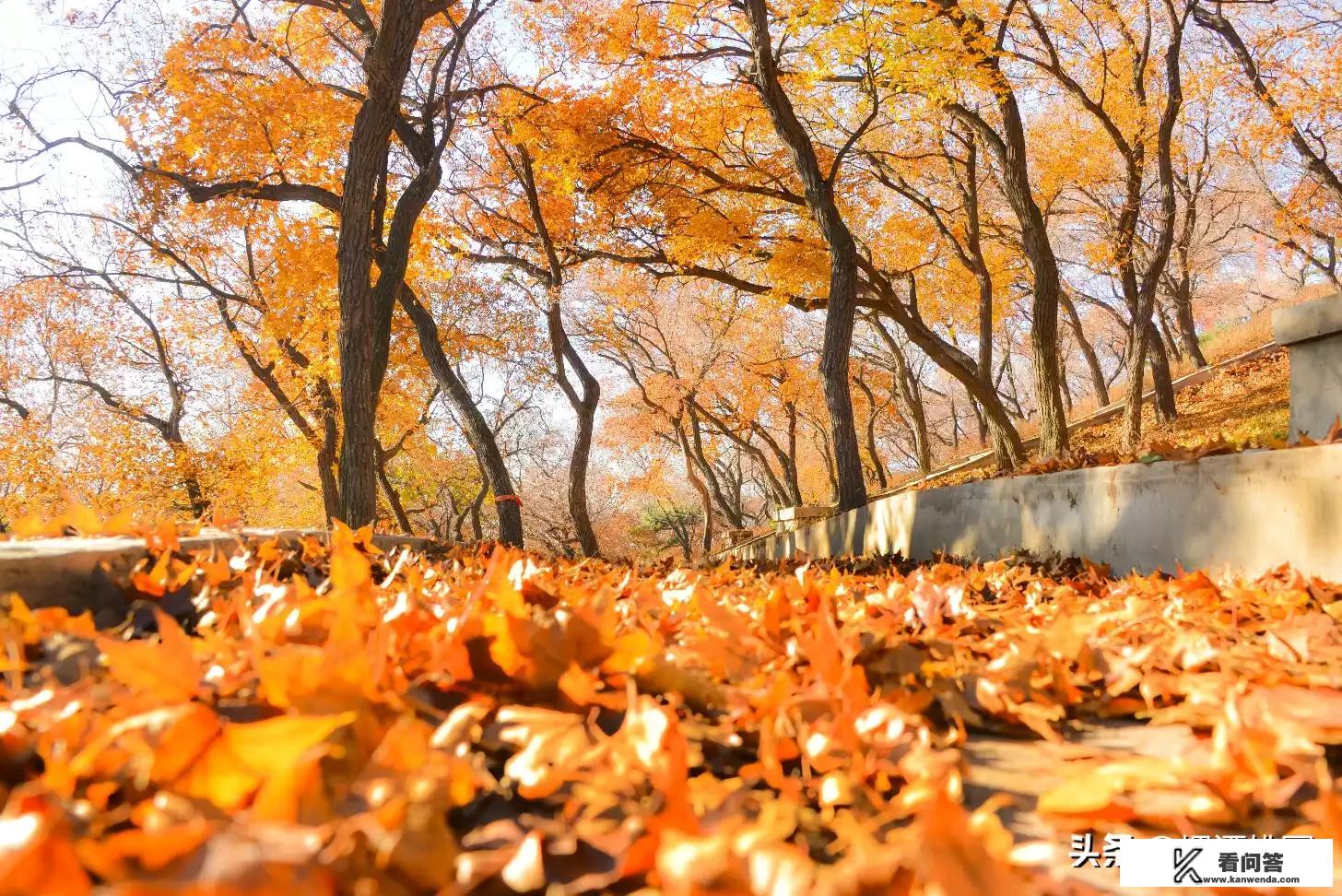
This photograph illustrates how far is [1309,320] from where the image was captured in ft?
17.1

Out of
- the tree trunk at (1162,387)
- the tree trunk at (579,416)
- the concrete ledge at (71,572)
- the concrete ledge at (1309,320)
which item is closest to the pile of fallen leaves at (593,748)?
the concrete ledge at (71,572)

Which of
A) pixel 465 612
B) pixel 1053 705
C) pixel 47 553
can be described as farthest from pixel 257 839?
pixel 47 553

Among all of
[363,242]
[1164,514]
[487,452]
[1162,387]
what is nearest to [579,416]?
[487,452]

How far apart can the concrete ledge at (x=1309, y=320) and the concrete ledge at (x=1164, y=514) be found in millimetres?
1537

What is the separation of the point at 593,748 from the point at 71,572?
79.1 inches

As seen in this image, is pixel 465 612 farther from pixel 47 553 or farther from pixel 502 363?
pixel 502 363

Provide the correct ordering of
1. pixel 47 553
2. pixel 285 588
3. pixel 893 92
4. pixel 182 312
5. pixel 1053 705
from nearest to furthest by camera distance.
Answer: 1. pixel 1053 705
2. pixel 285 588
3. pixel 47 553
4. pixel 893 92
5. pixel 182 312

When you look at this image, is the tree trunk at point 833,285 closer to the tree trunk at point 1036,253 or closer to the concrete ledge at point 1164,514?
the concrete ledge at point 1164,514

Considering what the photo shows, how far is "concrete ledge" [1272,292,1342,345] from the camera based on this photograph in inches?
199

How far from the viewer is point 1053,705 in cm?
147

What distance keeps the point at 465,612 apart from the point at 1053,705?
109 cm

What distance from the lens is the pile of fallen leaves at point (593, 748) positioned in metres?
0.73

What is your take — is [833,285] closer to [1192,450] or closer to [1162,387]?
[1192,450]

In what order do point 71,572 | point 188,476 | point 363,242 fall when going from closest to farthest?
point 71,572 < point 363,242 < point 188,476
